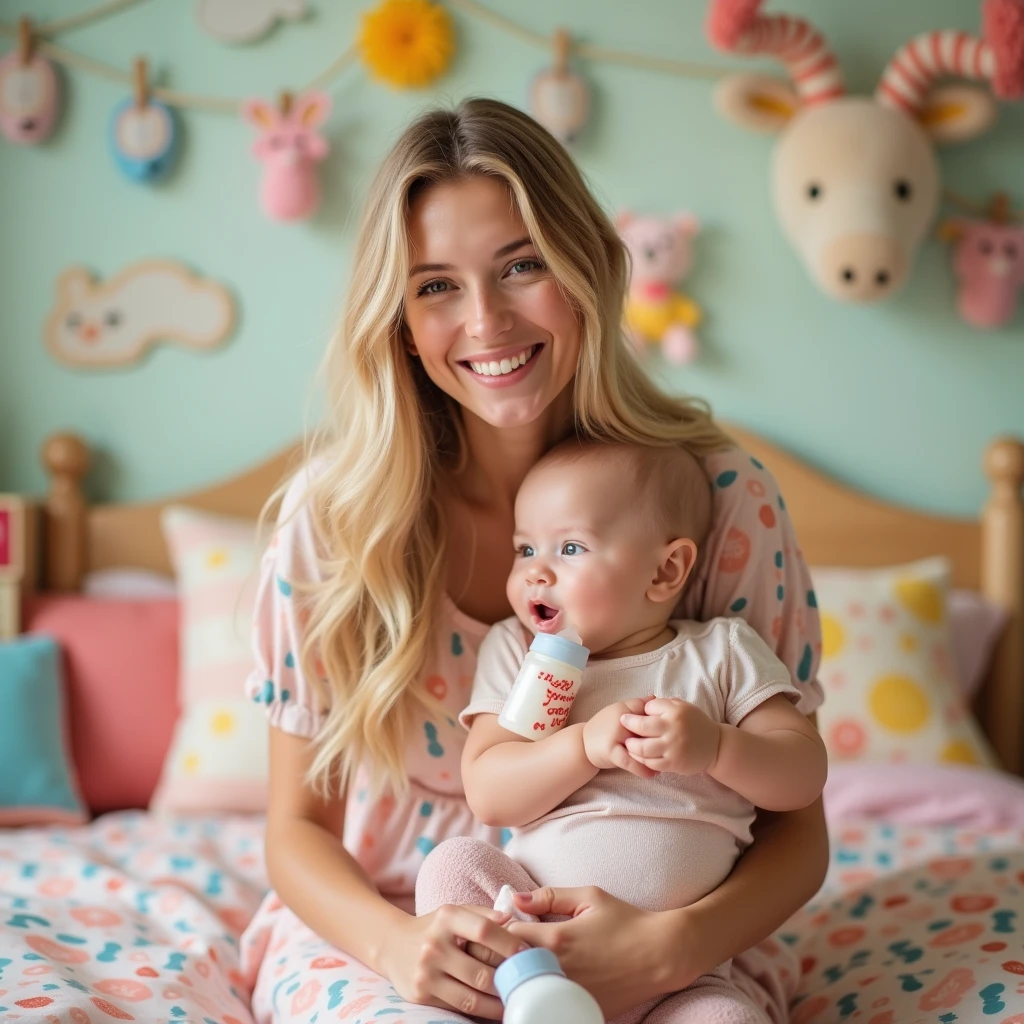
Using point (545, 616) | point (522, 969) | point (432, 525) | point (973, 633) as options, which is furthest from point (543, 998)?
point (973, 633)

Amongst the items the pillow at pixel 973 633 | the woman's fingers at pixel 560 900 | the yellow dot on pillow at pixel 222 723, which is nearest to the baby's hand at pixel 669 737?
the woman's fingers at pixel 560 900

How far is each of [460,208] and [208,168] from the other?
173 cm

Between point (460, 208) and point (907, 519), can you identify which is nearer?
point (460, 208)

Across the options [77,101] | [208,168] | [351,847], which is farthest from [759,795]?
[77,101]

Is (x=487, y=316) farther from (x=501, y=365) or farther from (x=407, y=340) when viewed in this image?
(x=407, y=340)

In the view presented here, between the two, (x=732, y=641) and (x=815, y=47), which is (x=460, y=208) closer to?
(x=732, y=641)

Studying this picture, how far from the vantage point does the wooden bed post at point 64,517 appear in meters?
2.74

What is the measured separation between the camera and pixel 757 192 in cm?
284

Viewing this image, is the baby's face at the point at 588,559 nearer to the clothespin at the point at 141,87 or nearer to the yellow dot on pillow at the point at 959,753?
the yellow dot on pillow at the point at 959,753

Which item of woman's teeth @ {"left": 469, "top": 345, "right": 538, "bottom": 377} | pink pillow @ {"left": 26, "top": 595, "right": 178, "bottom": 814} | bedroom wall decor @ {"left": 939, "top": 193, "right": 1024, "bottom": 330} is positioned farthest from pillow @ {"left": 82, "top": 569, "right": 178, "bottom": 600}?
bedroom wall decor @ {"left": 939, "top": 193, "right": 1024, "bottom": 330}

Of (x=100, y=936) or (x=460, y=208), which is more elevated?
(x=460, y=208)

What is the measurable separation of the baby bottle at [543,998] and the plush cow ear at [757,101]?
7.19ft

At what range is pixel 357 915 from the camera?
1.22 metres

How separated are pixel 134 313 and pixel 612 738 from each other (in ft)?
7.07
